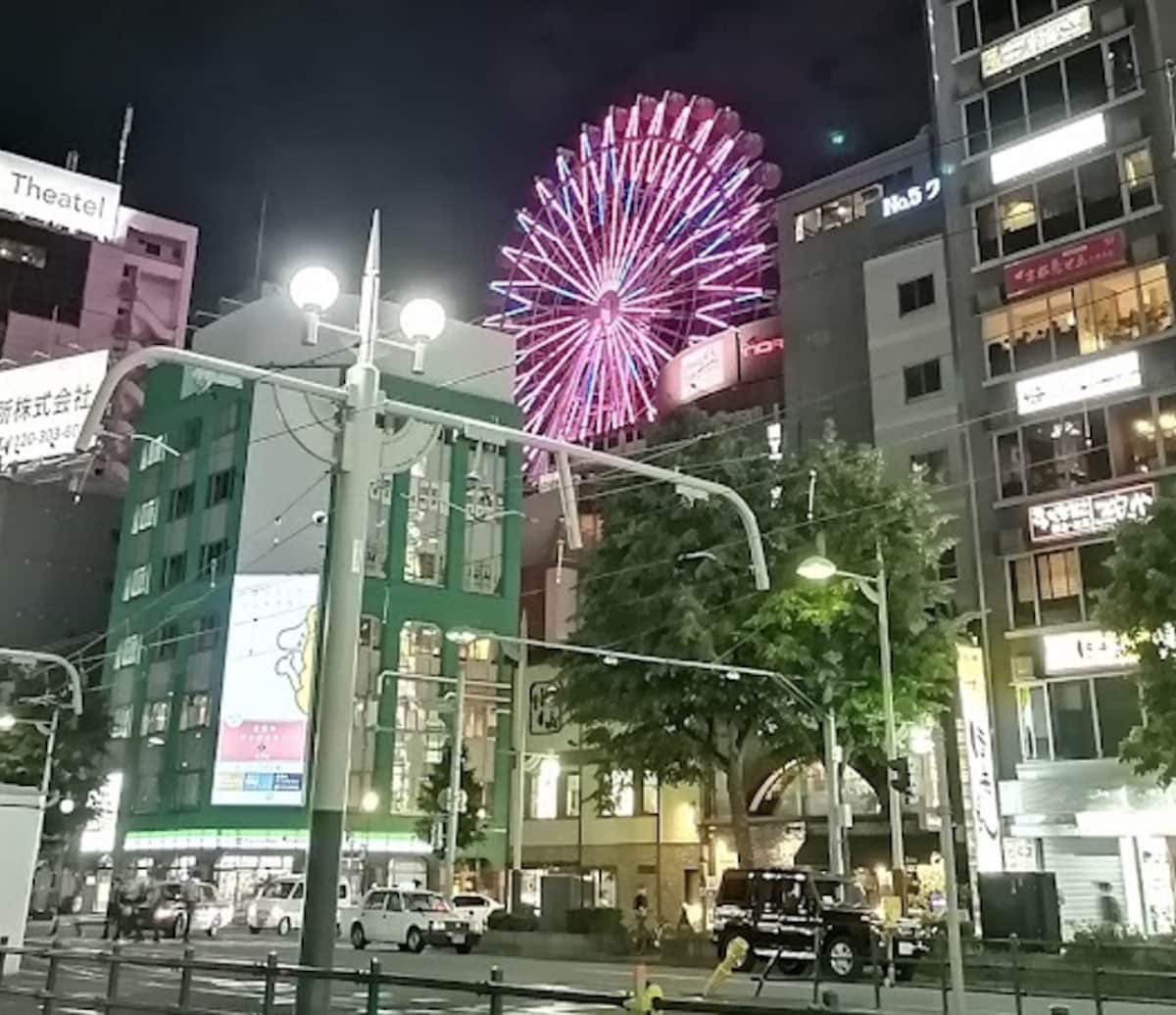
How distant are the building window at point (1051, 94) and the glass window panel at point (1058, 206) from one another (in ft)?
6.15

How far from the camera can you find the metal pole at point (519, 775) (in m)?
44.8

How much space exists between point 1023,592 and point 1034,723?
384 cm

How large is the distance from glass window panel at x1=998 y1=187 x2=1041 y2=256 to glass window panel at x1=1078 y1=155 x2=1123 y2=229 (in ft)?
5.49

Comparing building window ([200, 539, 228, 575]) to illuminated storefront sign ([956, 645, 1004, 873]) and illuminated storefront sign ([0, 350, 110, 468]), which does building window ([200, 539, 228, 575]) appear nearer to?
illuminated storefront sign ([0, 350, 110, 468])

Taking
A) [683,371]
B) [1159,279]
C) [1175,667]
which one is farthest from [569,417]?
[1175,667]

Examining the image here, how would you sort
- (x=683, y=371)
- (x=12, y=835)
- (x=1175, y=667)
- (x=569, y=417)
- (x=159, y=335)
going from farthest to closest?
(x=159, y=335)
(x=683, y=371)
(x=569, y=417)
(x=1175, y=667)
(x=12, y=835)

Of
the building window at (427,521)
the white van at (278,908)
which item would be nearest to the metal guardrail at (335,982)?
the white van at (278,908)

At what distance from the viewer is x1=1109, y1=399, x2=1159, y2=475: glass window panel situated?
36.3 meters

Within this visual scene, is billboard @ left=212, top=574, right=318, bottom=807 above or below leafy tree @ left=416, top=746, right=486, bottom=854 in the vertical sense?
above

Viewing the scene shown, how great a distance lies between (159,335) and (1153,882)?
3313 inches

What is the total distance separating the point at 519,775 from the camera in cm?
4681

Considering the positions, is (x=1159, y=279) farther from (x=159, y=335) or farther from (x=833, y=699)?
(x=159, y=335)

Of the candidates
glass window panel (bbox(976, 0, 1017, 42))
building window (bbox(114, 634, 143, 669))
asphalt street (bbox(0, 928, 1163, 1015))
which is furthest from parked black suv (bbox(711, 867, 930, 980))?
building window (bbox(114, 634, 143, 669))

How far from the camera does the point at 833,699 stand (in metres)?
33.8
